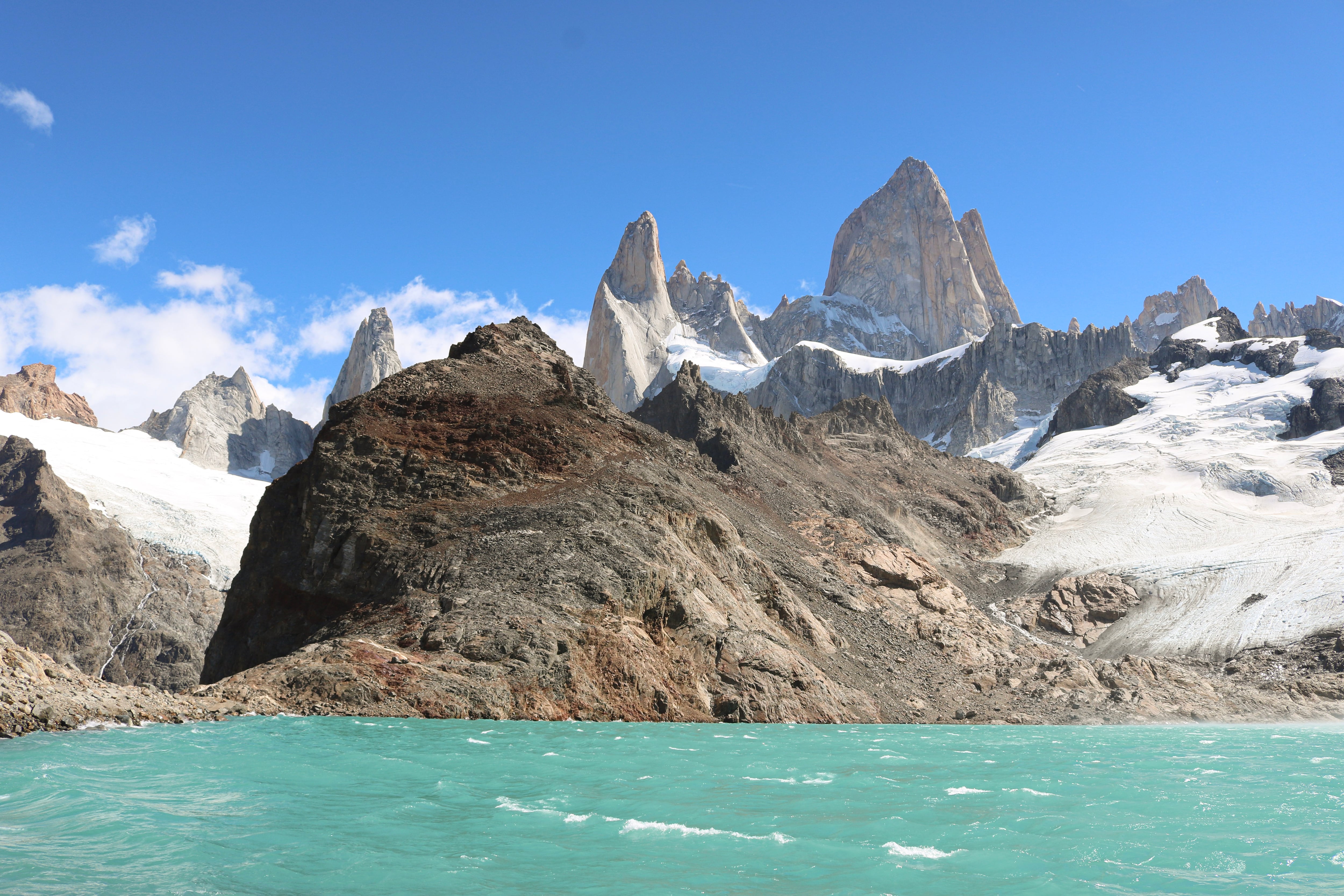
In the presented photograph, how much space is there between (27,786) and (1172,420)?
132316 mm

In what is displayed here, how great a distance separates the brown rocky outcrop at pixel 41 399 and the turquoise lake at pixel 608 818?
555 ft

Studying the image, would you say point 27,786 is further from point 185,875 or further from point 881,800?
point 881,800

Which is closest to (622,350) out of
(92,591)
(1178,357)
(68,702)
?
(1178,357)

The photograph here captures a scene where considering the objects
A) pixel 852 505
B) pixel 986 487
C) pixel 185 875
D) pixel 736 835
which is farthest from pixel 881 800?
pixel 986 487

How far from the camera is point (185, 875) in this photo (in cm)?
962

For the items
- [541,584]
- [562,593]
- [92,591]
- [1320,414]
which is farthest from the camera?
[1320,414]

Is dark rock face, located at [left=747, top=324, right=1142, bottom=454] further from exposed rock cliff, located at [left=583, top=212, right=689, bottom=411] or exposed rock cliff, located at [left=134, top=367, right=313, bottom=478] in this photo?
exposed rock cliff, located at [left=134, top=367, right=313, bottom=478]

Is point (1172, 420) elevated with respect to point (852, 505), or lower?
elevated

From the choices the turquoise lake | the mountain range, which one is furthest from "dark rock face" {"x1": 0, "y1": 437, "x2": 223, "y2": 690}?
the turquoise lake

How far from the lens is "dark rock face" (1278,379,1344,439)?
111 m

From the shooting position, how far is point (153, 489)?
12544 centimetres

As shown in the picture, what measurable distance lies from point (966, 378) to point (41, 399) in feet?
558

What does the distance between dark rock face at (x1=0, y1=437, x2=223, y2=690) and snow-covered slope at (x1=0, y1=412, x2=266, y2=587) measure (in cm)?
347

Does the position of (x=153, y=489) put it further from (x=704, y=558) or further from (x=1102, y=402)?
(x=1102, y=402)
